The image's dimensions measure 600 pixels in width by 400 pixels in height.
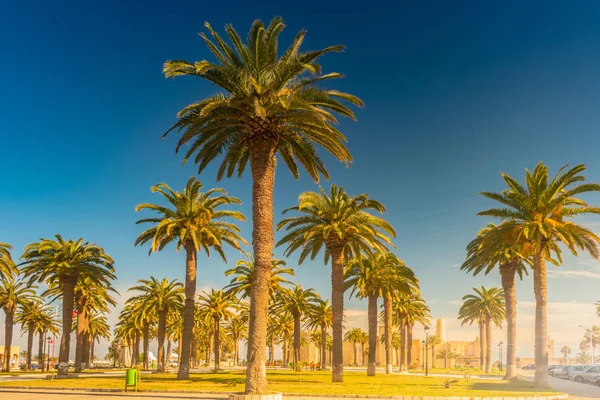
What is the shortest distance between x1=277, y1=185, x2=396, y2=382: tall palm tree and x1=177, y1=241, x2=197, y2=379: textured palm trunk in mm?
6983

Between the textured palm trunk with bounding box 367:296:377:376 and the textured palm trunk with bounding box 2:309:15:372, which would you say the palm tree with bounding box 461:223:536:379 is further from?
the textured palm trunk with bounding box 2:309:15:372

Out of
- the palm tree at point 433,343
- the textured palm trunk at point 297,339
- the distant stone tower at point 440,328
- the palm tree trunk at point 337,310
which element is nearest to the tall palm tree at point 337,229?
the palm tree trunk at point 337,310

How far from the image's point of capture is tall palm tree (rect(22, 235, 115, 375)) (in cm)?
4634

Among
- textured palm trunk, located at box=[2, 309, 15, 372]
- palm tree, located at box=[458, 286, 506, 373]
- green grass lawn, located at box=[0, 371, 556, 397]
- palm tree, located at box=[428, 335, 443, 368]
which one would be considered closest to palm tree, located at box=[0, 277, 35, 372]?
textured palm trunk, located at box=[2, 309, 15, 372]

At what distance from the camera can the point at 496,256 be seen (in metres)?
46.0

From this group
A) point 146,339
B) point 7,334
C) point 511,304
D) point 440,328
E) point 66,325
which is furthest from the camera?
point 440,328

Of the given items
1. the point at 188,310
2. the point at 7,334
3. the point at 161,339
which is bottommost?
the point at 7,334

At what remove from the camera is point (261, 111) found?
72.6 feet

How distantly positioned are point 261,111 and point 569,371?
1753 inches

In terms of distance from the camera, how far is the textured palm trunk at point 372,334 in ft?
162

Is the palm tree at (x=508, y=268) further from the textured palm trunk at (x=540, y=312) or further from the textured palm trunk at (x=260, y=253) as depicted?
the textured palm trunk at (x=260, y=253)

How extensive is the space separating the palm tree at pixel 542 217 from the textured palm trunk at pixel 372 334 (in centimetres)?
1625

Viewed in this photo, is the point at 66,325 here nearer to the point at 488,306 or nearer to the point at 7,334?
the point at 7,334

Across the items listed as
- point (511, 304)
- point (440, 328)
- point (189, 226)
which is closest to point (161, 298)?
point (189, 226)
